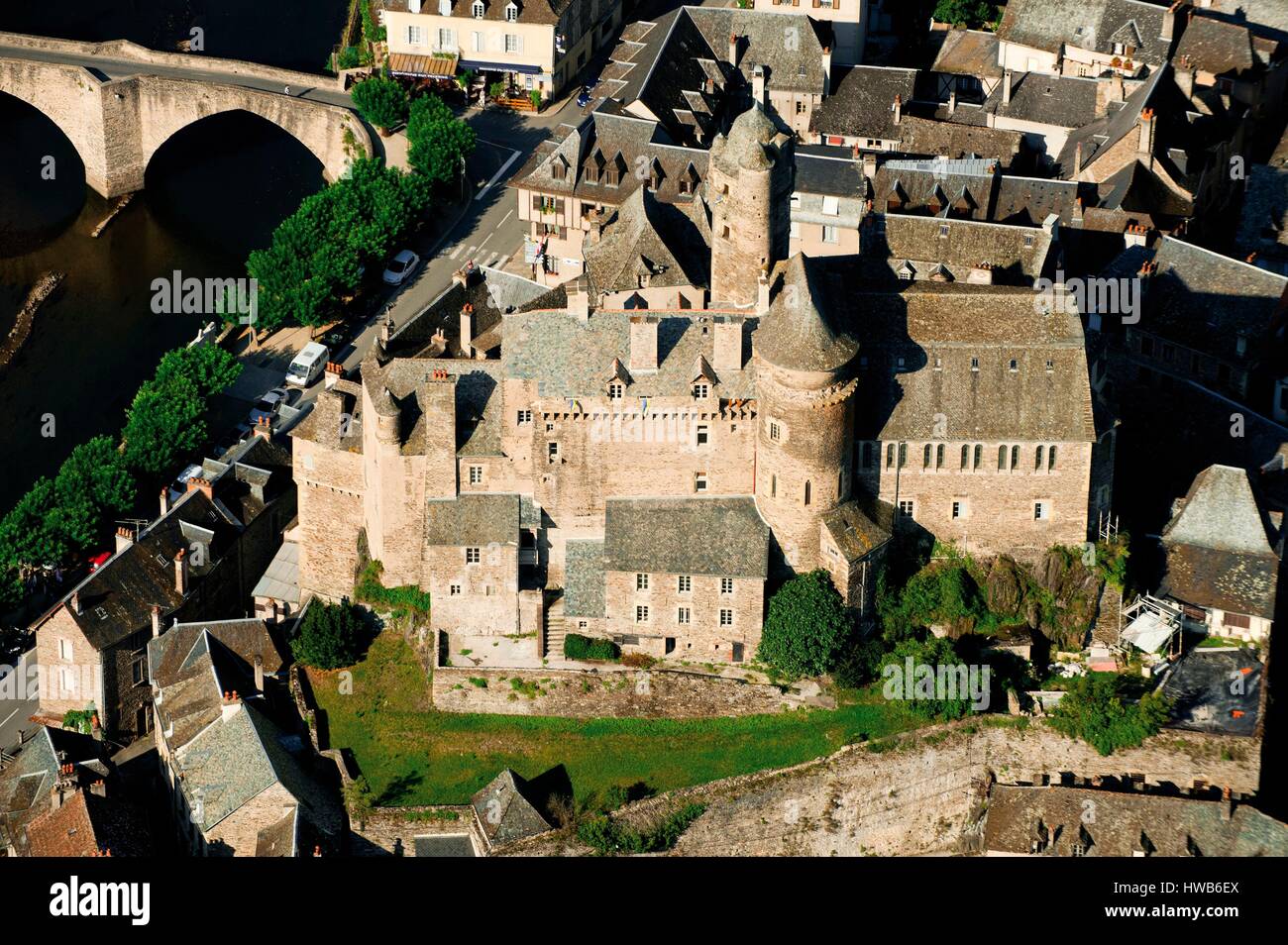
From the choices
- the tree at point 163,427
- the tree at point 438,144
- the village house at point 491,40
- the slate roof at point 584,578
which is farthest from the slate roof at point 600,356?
the village house at point 491,40

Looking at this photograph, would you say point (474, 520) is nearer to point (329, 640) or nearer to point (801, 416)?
point (329, 640)

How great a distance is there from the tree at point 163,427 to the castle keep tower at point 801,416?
1525 inches

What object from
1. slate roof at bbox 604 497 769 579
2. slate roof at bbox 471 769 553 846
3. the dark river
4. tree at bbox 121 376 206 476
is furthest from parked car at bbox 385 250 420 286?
slate roof at bbox 471 769 553 846

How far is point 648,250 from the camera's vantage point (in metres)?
125

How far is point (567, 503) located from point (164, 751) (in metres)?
22.7

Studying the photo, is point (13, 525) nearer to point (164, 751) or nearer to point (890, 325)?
point (164, 751)

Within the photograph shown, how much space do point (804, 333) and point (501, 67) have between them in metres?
67.6

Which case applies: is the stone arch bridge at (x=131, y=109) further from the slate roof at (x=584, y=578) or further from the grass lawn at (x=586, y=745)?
the grass lawn at (x=586, y=745)

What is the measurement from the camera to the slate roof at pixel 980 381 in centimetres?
11094

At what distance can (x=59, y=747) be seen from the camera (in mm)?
114375

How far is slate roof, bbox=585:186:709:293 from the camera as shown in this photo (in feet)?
406

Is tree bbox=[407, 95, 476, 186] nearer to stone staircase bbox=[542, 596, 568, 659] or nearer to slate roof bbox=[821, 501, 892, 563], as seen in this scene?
stone staircase bbox=[542, 596, 568, 659]

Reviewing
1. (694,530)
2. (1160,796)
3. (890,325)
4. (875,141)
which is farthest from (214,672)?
(875,141)

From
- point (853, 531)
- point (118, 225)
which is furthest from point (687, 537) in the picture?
point (118, 225)
